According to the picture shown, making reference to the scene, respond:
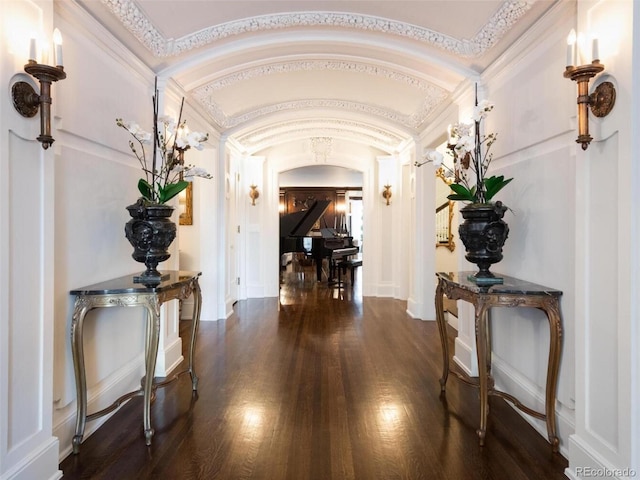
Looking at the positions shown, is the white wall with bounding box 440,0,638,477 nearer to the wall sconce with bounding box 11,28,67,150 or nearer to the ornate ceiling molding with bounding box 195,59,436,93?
the ornate ceiling molding with bounding box 195,59,436,93

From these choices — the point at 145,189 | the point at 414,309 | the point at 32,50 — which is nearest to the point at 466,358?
the point at 414,309

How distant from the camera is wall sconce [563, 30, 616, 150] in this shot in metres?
1.66

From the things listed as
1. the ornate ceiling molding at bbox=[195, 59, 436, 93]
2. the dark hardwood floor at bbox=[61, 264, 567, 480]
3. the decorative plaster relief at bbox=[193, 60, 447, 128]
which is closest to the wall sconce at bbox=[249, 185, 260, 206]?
the decorative plaster relief at bbox=[193, 60, 447, 128]

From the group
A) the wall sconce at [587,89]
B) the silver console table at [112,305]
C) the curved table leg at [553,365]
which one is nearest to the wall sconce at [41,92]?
the silver console table at [112,305]

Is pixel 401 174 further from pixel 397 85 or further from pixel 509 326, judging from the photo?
pixel 509 326

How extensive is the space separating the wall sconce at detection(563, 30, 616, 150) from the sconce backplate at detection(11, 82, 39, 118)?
245cm

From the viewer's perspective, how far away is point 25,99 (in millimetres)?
1710

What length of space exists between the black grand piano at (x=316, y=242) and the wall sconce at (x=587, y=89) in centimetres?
701

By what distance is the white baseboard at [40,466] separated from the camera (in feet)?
5.42

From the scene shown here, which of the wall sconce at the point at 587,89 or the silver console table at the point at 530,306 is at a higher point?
the wall sconce at the point at 587,89

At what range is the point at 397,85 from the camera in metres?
4.18

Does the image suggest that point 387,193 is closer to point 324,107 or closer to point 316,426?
point 324,107

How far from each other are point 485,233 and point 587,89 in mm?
967

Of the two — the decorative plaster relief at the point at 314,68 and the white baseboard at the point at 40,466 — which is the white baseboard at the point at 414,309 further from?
the white baseboard at the point at 40,466
